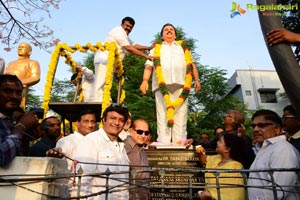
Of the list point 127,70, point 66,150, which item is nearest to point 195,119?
point 127,70

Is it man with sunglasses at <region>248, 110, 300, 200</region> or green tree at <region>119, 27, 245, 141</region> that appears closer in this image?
man with sunglasses at <region>248, 110, 300, 200</region>

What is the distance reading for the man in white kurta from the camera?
581 centimetres

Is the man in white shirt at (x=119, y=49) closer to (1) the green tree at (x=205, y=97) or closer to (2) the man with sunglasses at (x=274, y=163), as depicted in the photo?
(2) the man with sunglasses at (x=274, y=163)

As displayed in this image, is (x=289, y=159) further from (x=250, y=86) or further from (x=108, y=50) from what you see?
(x=250, y=86)

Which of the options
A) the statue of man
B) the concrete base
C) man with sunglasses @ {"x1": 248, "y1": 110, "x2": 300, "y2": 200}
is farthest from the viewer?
the statue of man

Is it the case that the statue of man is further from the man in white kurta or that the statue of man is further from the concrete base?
the concrete base

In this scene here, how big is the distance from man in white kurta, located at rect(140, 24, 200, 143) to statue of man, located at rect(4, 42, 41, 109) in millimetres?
2103

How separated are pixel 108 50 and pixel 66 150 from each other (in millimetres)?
→ 3162

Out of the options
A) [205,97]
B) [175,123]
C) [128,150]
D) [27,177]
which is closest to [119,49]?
[175,123]

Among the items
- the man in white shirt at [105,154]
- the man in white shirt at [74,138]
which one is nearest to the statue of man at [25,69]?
the man in white shirt at [74,138]

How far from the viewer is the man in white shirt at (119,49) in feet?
20.7

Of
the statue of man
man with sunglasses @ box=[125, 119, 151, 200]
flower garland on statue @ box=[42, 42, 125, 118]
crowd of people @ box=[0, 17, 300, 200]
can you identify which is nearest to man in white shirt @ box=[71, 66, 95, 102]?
flower garland on statue @ box=[42, 42, 125, 118]

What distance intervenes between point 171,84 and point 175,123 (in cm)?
80

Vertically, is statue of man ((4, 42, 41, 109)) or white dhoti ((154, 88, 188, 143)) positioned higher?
statue of man ((4, 42, 41, 109))
